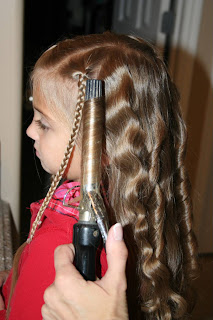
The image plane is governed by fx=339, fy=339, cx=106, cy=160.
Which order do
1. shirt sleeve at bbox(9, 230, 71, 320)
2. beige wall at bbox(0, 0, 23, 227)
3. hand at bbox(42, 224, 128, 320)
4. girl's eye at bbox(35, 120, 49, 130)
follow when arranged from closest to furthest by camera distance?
hand at bbox(42, 224, 128, 320) → shirt sleeve at bbox(9, 230, 71, 320) → girl's eye at bbox(35, 120, 49, 130) → beige wall at bbox(0, 0, 23, 227)

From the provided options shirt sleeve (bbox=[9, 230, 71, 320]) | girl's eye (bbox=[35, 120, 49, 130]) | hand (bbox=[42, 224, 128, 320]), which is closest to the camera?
hand (bbox=[42, 224, 128, 320])

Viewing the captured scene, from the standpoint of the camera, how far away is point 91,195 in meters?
0.47

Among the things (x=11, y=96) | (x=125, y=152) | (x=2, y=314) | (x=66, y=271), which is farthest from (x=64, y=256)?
(x=11, y=96)

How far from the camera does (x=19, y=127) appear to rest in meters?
1.05

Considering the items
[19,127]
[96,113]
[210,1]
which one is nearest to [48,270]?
[96,113]

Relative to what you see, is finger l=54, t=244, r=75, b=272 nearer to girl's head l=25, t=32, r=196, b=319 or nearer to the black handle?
the black handle

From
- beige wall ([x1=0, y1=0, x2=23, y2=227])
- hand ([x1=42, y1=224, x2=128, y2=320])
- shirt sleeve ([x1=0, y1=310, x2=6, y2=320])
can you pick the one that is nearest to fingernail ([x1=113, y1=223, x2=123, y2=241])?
hand ([x1=42, y1=224, x2=128, y2=320])

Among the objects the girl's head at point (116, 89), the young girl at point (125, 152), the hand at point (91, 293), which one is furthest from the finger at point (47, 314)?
the girl's head at point (116, 89)

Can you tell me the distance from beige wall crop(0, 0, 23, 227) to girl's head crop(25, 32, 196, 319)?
36 cm

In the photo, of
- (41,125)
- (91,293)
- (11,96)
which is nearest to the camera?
(91,293)

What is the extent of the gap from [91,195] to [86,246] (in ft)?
0.23

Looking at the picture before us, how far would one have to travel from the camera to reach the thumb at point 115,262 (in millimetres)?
426

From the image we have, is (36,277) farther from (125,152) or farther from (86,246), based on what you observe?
(125,152)

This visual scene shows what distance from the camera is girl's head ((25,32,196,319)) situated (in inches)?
23.3
